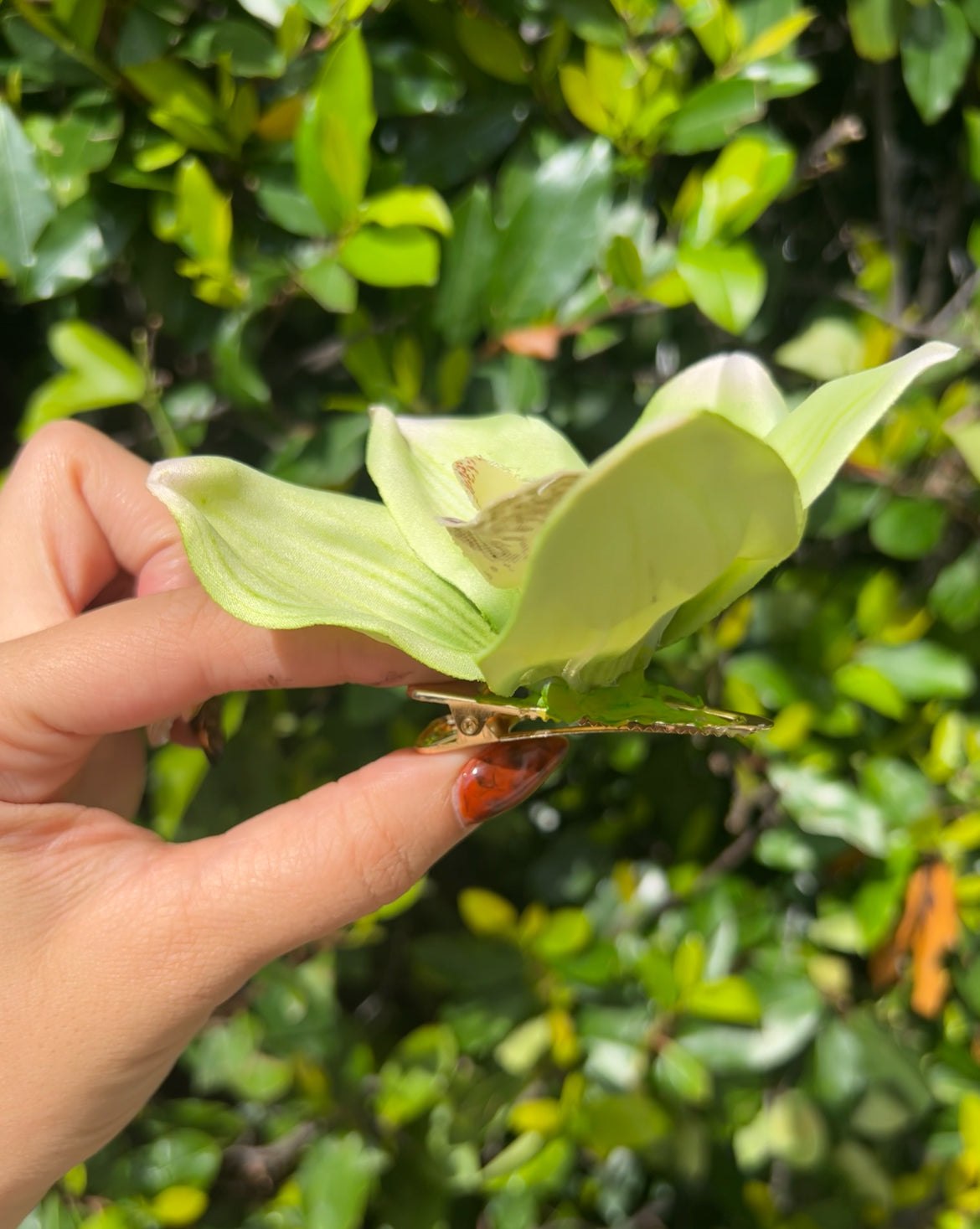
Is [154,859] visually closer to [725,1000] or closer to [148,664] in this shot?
[148,664]

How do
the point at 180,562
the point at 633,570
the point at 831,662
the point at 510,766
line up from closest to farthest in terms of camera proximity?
the point at 633,570, the point at 510,766, the point at 180,562, the point at 831,662

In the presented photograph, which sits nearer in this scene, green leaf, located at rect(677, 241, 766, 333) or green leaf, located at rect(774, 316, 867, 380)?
green leaf, located at rect(677, 241, 766, 333)

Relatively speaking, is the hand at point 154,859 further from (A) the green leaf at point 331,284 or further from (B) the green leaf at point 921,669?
(B) the green leaf at point 921,669

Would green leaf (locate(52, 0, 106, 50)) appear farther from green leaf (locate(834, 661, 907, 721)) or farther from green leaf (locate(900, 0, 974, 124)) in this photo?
green leaf (locate(834, 661, 907, 721))

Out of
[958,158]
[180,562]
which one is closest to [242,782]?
[180,562]

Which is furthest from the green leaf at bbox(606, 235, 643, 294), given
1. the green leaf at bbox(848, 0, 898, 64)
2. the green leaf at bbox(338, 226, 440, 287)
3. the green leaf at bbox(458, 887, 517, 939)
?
the green leaf at bbox(458, 887, 517, 939)

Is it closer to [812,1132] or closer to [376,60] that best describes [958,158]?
[376,60]
